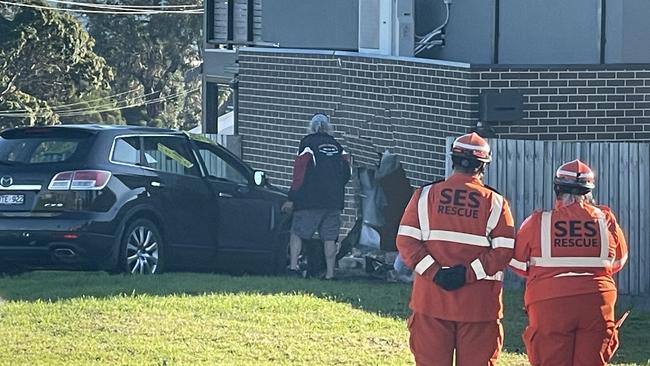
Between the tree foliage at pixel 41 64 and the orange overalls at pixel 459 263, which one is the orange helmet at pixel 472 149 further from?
the tree foliage at pixel 41 64

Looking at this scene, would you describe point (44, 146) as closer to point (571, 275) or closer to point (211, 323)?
point (211, 323)

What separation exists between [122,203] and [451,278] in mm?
6310

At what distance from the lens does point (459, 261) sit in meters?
7.25

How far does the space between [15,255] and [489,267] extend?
6.75 metres

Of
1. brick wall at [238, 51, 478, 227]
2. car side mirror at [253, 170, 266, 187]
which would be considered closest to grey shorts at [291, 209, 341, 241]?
car side mirror at [253, 170, 266, 187]

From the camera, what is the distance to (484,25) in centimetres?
1584

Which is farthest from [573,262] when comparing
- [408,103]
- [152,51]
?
[152,51]

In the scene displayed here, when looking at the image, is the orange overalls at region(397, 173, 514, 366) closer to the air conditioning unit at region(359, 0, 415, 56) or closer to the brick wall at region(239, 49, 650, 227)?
the brick wall at region(239, 49, 650, 227)

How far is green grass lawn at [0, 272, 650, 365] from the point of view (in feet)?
30.2

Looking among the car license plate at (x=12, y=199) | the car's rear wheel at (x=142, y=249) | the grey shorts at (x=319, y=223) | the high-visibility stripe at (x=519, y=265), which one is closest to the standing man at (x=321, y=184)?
the grey shorts at (x=319, y=223)

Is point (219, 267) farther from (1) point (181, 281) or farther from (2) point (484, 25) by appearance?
(2) point (484, 25)

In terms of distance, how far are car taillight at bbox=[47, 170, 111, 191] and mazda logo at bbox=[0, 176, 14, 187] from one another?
1.38 feet

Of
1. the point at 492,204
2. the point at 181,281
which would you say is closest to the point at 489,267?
the point at 492,204

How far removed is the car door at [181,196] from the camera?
13477mm
